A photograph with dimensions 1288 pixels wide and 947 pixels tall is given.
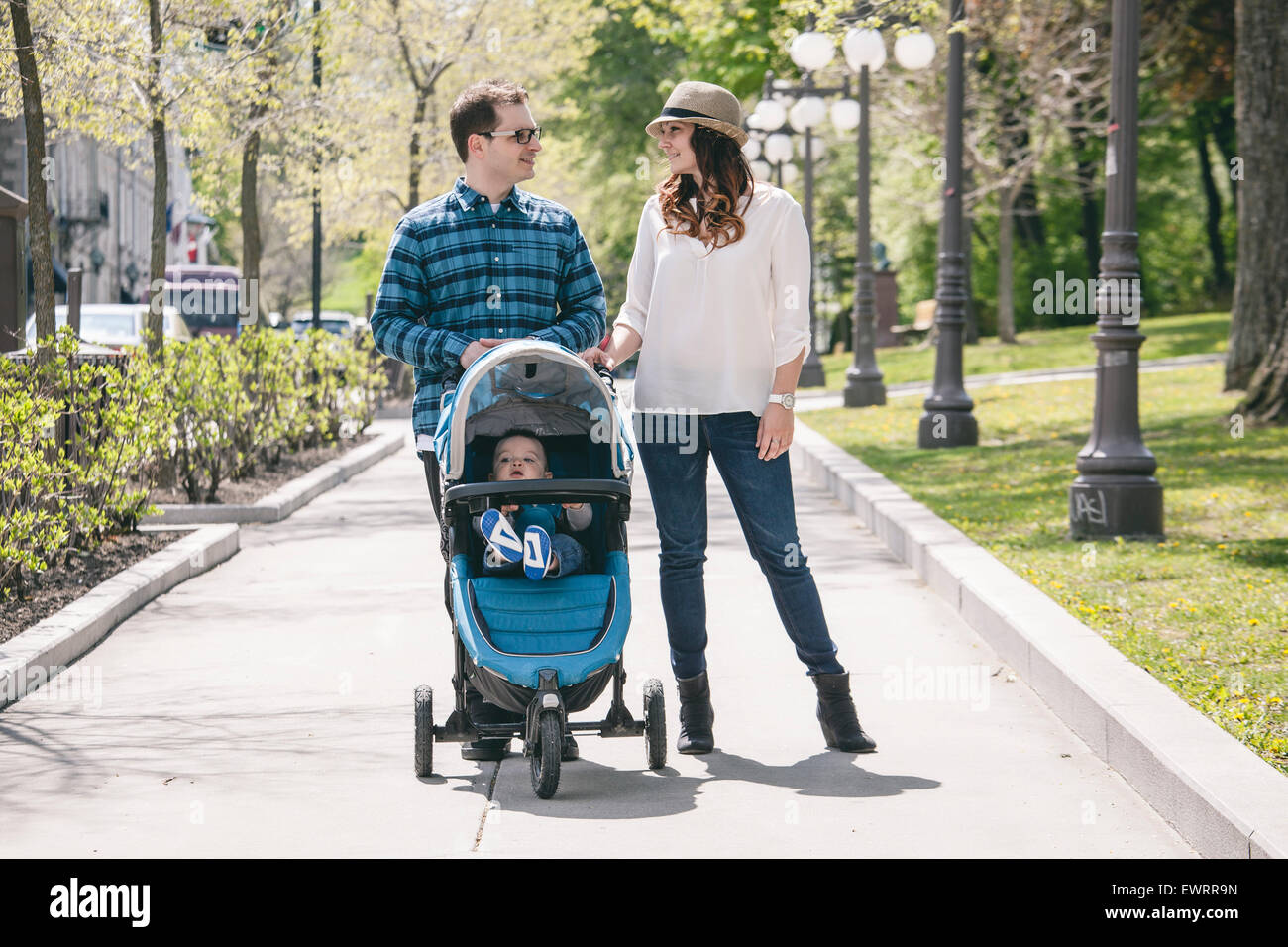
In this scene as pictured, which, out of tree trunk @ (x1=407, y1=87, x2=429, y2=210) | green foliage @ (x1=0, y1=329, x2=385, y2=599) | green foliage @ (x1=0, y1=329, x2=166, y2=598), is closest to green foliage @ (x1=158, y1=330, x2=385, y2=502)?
green foliage @ (x1=0, y1=329, x2=385, y2=599)

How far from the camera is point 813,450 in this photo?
1672 centimetres

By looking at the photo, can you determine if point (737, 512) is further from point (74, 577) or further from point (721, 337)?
point (74, 577)

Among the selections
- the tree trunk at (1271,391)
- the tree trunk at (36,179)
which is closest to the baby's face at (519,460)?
the tree trunk at (36,179)

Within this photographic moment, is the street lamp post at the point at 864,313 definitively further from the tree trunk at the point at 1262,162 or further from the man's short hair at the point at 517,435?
the man's short hair at the point at 517,435

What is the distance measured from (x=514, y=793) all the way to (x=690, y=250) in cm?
182

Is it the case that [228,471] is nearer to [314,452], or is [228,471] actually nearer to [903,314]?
[314,452]

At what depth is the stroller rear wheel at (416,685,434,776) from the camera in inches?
215

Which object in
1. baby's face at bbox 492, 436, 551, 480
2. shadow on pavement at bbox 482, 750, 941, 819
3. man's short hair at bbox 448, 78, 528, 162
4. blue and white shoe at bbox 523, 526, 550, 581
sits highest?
man's short hair at bbox 448, 78, 528, 162

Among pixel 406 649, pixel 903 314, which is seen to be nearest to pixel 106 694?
pixel 406 649

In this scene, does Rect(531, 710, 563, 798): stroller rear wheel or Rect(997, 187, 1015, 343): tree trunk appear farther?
Rect(997, 187, 1015, 343): tree trunk

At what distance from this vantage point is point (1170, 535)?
10164 millimetres

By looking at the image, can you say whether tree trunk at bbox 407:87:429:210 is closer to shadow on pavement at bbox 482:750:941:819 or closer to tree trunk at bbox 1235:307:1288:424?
tree trunk at bbox 1235:307:1288:424

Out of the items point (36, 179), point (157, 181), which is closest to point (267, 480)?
point (157, 181)

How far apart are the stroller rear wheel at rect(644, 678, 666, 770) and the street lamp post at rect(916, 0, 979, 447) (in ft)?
37.3
